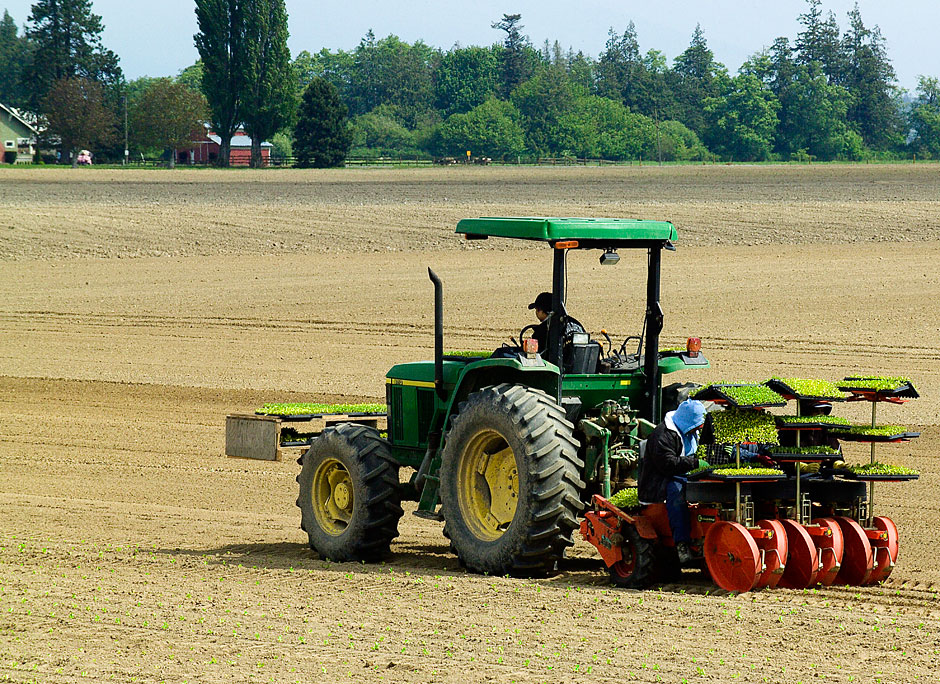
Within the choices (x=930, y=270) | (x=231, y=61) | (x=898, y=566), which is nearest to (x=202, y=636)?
(x=898, y=566)

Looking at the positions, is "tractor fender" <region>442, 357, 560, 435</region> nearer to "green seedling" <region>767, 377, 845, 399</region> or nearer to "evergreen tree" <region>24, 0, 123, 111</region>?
"green seedling" <region>767, 377, 845, 399</region>

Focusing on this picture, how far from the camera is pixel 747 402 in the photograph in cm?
802

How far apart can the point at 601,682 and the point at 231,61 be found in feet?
279

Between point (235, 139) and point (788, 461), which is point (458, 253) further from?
point (235, 139)

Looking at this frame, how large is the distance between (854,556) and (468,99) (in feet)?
406

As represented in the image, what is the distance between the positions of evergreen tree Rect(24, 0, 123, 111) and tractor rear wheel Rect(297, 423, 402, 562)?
106716 mm

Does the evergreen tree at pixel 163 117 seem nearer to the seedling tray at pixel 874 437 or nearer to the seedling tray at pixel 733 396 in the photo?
the seedling tray at pixel 733 396

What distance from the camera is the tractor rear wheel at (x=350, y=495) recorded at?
9055 millimetres

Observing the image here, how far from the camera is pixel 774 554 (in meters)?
7.56

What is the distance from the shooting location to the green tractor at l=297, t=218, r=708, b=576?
793cm

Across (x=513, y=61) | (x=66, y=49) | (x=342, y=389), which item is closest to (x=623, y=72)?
(x=513, y=61)

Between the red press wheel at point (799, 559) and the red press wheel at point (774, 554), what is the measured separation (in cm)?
15

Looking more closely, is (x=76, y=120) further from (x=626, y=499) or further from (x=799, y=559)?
(x=799, y=559)

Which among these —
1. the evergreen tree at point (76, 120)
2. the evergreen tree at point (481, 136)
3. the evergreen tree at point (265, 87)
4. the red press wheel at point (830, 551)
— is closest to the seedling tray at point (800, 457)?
the red press wheel at point (830, 551)
